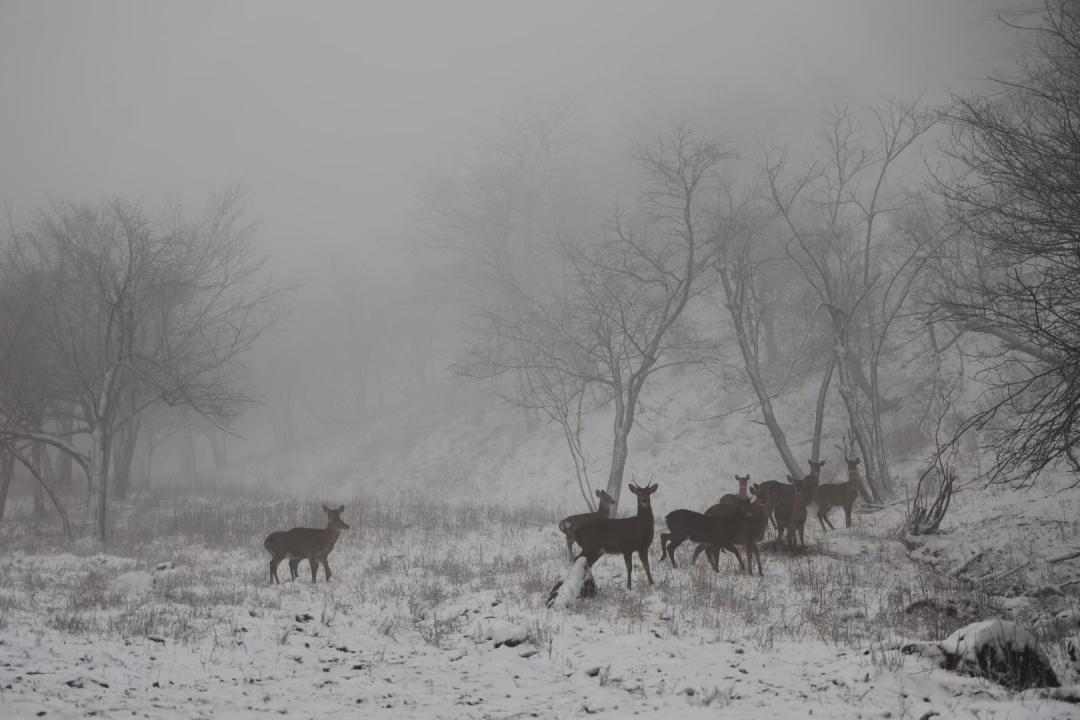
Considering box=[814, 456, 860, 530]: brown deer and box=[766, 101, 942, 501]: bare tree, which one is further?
box=[766, 101, 942, 501]: bare tree

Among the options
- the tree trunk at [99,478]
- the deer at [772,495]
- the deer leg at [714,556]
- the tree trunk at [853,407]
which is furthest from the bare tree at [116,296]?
the tree trunk at [853,407]

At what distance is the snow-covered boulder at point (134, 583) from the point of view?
951 cm

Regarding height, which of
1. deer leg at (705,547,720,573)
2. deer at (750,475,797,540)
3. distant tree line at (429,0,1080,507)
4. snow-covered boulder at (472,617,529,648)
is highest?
distant tree line at (429,0,1080,507)

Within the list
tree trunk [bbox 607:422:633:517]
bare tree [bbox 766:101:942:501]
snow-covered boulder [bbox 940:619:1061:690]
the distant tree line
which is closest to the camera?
snow-covered boulder [bbox 940:619:1061:690]

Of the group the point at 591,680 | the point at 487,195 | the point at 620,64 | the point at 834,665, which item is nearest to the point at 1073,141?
the point at 834,665

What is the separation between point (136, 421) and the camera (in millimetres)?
28453

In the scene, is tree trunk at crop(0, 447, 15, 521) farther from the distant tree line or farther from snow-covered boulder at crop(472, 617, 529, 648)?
snow-covered boulder at crop(472, 617, 529, 648)

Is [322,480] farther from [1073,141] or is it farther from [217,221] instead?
[1073,141]

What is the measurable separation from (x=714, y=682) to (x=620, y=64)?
7795cm

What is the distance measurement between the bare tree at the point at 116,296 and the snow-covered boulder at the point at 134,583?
25.6ft

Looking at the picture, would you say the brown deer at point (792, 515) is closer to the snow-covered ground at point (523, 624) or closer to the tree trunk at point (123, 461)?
the snow-covered ground at point (523, 624)

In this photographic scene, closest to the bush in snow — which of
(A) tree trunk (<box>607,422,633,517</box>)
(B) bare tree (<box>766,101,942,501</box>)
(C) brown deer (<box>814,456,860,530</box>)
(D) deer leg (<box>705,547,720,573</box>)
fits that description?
(D) deer leg (<box>705,547,720,573</box>)

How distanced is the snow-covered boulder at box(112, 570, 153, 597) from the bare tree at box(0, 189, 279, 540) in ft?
25.6

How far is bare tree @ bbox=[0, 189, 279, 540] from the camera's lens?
57.4 feet
